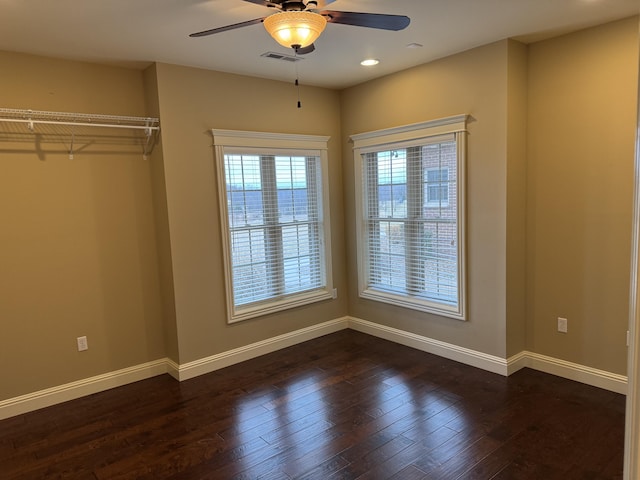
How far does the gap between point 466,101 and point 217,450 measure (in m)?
3.15

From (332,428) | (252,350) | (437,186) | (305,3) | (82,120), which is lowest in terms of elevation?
(332,428)

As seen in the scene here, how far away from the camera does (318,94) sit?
4.50 metres

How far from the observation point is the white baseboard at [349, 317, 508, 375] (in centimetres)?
356

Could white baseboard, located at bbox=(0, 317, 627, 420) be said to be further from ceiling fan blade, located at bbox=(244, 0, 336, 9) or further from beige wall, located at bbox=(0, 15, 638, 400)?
ceiling fan blade, located at bbox=(244, 0, 336, 9)

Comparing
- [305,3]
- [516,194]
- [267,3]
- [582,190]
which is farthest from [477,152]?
[267,3]

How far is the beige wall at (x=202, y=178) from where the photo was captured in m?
3.57

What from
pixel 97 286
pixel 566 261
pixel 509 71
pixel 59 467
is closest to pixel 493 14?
pixel 509 71

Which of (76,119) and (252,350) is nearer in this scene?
(76,119)

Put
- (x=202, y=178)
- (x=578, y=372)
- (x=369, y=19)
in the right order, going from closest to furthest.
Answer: (x=369, y=19), (x=578, y=372), (x=202, y=178)

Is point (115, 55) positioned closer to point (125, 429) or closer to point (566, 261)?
point (125, 429)

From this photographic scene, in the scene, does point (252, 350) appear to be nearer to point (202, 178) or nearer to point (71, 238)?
point (202, 178)

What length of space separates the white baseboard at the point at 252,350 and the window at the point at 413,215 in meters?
0.55

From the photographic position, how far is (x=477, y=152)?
3.49 m

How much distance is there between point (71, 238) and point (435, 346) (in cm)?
322
